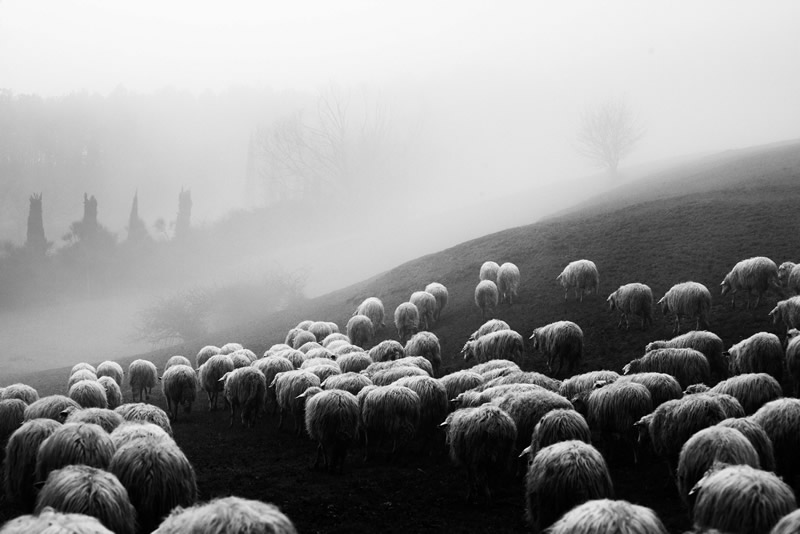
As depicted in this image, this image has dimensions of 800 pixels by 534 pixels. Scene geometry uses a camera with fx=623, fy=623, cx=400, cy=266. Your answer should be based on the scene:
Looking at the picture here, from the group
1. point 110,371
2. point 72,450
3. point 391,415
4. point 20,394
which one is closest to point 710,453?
point 391,415

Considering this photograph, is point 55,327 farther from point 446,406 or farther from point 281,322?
point 446,406

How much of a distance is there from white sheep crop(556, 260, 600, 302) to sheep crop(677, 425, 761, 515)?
15204mm

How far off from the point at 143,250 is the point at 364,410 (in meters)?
56.9

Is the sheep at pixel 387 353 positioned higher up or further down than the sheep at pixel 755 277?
higher up

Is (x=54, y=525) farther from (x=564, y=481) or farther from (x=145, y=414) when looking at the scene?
(x=145, y=414)

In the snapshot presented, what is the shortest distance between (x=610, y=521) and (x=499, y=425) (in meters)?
5.00

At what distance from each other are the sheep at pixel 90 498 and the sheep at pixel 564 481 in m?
5.26

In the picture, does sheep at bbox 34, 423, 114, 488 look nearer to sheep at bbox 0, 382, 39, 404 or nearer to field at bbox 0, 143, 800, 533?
field at bbox 0, 143, 800, 533

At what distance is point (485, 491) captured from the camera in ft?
35.4

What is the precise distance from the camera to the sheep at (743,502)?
6.52 metres

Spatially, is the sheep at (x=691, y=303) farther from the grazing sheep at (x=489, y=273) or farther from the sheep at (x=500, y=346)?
the grazing sheep at (x=489, y=273)

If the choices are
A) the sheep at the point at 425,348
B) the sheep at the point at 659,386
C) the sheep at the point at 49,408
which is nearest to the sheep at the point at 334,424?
the sheep at the point at 49,408


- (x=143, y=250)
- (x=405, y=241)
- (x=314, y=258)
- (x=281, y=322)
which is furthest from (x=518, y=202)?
(x=281, y=322)

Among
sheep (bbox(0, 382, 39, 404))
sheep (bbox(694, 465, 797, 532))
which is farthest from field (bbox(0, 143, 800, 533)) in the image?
sheep (bbox(0, 382, 39, 404))
